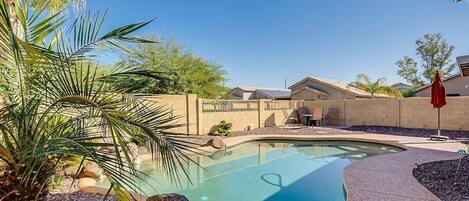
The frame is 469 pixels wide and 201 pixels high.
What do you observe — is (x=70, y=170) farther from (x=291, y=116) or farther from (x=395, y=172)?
(x=291, y=116)

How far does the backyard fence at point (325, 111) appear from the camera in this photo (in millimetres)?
12125

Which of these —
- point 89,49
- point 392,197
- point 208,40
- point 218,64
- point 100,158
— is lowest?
point 392,197

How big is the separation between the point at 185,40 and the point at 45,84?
1825cm

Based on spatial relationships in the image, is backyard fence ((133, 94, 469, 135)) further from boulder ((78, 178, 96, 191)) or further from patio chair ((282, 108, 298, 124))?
boulder ((78, 178, 96, 191))

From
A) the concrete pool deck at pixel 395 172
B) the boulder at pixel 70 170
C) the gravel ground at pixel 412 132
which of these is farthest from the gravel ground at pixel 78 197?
the gravel ground at pixel 412 132

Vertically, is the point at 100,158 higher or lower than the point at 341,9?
lower

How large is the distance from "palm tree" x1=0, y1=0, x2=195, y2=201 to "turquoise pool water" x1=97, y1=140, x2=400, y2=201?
1.50 m

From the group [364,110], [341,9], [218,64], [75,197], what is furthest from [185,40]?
[75,197]

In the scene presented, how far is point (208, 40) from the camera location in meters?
20.1

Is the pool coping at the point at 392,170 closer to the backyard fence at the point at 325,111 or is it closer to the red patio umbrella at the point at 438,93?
the red patio umbrella at the point at 438,93

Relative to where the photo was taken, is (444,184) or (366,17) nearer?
(444,184)

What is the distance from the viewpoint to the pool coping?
4.71 meters

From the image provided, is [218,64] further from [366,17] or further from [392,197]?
[392,197]

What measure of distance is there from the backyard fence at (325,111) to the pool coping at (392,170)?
205 cm
